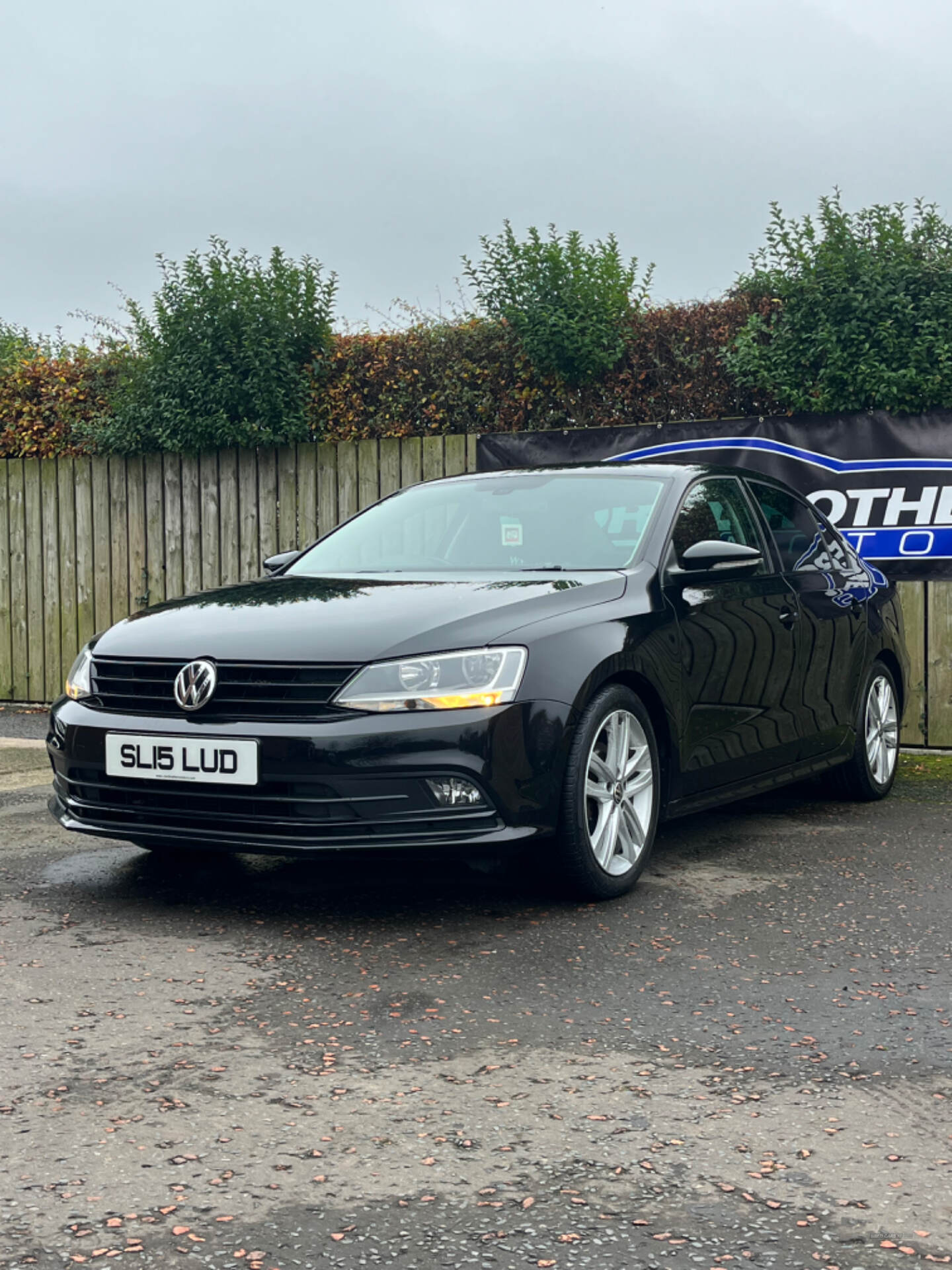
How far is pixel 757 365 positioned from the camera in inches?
378

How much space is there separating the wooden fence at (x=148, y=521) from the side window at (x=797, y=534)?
142 inches

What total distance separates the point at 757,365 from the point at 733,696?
419 centimetres

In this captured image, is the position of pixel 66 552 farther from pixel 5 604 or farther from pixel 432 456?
pixel 432 456

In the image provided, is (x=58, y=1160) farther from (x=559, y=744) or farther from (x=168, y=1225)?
(x=559, y=744)

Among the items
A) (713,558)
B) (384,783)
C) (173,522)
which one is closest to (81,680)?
(384,783)

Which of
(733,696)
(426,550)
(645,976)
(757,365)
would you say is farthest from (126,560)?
(645,976)

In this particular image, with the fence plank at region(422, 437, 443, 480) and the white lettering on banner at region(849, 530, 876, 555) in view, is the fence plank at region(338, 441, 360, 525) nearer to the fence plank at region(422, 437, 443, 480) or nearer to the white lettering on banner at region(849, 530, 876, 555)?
the fence plank at region(422, 437, 443, 480)

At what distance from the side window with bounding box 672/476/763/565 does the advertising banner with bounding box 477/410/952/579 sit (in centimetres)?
233

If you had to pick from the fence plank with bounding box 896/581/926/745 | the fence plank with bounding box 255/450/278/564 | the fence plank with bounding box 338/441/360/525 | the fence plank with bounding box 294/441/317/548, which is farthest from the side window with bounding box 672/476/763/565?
the fence plank with bounding box 255/450/278/564

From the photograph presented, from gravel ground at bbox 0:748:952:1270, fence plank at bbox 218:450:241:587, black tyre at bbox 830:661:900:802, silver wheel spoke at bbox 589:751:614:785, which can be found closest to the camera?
gravel ground at bbox 0:748:952:1270

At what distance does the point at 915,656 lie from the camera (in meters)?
9.34

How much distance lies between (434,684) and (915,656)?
17.8 feet

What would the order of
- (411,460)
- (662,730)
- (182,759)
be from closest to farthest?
(182,759)
(662,730)
(411,460)

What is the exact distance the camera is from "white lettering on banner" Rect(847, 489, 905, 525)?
30.4 ft
